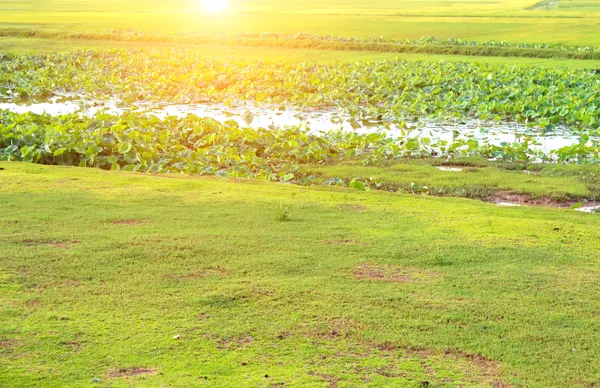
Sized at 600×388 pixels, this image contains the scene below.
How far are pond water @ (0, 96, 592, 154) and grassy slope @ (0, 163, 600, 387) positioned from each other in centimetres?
669

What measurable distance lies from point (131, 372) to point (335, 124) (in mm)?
13696

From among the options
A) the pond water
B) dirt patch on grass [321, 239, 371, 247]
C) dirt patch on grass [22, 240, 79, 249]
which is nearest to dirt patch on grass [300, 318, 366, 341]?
dirt patch on grass [321, 239, 371, 247]

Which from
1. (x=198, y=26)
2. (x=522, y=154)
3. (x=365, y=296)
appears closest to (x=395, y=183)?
(x=522, y=154)

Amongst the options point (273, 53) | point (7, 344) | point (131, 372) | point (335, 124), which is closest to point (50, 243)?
point (7, 344)

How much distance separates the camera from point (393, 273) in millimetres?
6980

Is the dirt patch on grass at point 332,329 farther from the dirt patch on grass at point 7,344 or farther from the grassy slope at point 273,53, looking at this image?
the grassy slope at point 273,53

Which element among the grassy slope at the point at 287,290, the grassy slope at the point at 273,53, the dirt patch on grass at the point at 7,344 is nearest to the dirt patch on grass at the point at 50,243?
the grassy slope at the point at 287,290

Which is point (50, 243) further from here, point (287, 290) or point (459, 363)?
point (459, 363)

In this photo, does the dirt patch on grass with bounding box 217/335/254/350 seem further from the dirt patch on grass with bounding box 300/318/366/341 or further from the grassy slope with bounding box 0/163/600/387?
the dirt patch on grass with bounding box 300/318/366/341

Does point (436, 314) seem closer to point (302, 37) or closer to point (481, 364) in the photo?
point (481, 364)

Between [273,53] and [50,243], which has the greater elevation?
[273,53]

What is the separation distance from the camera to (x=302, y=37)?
39406 mm

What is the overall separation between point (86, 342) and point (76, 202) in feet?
13.0

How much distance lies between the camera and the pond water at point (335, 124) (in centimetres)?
1612
